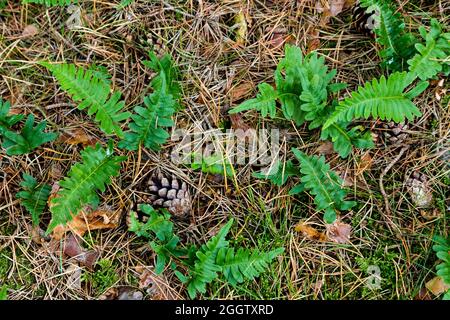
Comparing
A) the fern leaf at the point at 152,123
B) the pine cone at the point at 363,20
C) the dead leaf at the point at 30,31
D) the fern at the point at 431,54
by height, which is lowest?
the fern leaf at the point at 152,123

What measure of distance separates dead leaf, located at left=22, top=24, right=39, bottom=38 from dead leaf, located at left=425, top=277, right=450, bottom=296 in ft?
10.2

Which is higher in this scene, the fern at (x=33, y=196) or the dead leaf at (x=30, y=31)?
the dead leaf at (x=30, y=31)

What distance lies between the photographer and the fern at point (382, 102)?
293 centimetres

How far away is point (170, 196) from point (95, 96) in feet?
2.59

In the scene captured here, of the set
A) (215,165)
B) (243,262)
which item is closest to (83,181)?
(215,165)

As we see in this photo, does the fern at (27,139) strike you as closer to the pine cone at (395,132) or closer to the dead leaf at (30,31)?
the dead leaf at (30,31)

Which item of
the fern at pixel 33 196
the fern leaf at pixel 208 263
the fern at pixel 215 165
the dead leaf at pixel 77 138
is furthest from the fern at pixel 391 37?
the fern at pixel 33 196

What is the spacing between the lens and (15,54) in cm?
336

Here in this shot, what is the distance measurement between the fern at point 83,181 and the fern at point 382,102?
1.36 m

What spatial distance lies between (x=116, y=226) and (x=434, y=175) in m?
2.12

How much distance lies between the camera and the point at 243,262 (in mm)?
3025

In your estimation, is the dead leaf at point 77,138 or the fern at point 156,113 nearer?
the fern at point 156,113

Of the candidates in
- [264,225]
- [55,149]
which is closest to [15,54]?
[55,149]

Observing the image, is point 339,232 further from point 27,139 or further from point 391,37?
point 27,139
